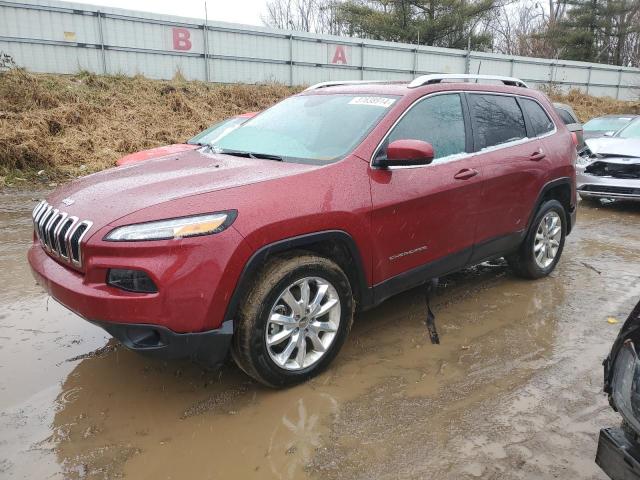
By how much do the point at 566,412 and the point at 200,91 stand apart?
1483cm

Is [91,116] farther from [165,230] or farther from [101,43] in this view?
[165,230]

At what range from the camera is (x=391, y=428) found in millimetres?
2717

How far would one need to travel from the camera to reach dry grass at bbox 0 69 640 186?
414 inches

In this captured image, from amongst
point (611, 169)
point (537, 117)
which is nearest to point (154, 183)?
point (537, 117)

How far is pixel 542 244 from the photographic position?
195 inches

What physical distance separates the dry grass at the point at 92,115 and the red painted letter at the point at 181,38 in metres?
0.88

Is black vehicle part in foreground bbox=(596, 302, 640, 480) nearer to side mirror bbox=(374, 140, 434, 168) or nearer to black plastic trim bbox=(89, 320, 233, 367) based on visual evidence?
side mirror bbox=(374, 140, 434, 168)

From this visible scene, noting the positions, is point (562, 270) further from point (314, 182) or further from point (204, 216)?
point (204, 216)

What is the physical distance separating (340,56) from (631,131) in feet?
38.0

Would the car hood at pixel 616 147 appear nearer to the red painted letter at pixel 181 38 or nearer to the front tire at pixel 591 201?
the front tire at pixel 591 201

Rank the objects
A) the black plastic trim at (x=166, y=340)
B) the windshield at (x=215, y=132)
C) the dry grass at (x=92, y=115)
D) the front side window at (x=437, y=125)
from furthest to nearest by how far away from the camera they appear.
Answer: the dry grass at (x=92, y=115) → the windshield at (x=215, y=132) → the front side window at (x=437, y=125) → the black plastic trim at (x=166, y=340)

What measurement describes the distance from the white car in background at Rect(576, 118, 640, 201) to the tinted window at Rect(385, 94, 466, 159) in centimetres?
551

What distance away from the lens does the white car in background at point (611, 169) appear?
26.6 ft

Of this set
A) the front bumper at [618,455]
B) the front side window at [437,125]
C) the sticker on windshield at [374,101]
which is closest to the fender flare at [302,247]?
the front side window at [437,125]
